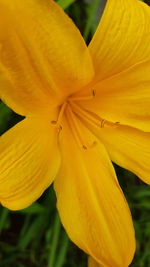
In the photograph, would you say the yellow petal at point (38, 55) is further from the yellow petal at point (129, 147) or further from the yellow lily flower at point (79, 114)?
the yellow petal at point (129, 147)

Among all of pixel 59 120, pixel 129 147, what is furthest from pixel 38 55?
pixel 129 147

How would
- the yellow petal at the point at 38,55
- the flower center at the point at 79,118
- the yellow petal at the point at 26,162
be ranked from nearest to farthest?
the yellow petal at the point at 38,55
the yellow petal at the point at 26,162
the flower center at the point at 79,118

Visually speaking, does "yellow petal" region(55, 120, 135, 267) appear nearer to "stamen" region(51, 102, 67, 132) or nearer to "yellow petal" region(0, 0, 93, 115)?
"stamen" region(51, 102, 67, 132)

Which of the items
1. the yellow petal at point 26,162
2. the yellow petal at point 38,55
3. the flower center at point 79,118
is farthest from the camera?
the flower center at point 79,118

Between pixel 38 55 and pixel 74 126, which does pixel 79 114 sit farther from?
pixel 38 55

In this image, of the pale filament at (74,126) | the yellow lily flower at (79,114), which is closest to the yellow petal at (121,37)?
the yellow lily flower at (79,114)

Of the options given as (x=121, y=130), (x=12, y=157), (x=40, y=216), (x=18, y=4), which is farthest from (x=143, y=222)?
(x=18, y=4)

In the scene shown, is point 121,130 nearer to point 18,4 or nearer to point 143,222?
point 18,4
